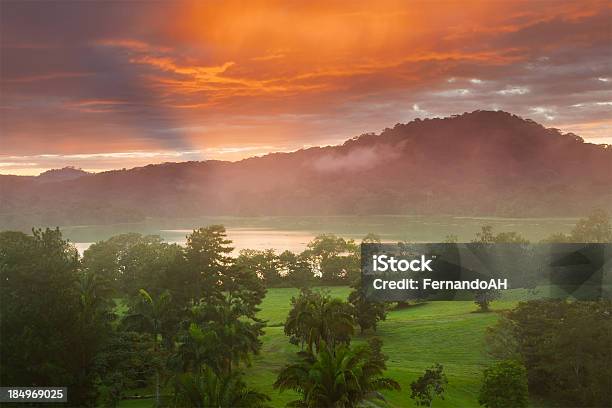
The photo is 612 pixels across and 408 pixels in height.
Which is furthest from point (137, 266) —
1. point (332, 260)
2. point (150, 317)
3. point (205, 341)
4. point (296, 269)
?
point (332, 260)

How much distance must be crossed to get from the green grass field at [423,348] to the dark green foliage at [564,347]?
20.8 ft

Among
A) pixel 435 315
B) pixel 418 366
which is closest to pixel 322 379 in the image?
A: pixel 418 366

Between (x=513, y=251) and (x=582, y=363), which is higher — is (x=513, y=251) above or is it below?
above

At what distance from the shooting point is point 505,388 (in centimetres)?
6078

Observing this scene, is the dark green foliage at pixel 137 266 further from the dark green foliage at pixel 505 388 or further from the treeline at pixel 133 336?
the dark green foliage at pixel 505 388

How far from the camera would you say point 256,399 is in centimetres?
4491

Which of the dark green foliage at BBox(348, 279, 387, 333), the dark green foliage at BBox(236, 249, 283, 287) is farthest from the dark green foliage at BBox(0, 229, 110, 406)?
the dark green foliage at BBox(236, 249, 283, 287)

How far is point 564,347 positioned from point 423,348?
73.3 ft

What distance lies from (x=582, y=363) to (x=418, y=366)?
19.1 meters

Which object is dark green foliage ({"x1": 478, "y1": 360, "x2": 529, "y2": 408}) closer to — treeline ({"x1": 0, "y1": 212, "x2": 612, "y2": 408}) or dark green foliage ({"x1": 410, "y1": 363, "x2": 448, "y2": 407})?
treeline ({"x1": 0, "y1": 212, "x2": 612, "y2": 408})

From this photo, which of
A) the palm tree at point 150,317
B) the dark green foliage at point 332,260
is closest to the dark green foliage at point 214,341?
the palm tree at point 150,317

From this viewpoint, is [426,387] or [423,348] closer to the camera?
[426,387]

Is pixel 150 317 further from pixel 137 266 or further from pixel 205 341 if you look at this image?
pixel 137 266

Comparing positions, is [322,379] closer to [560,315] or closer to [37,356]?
[37,356]
